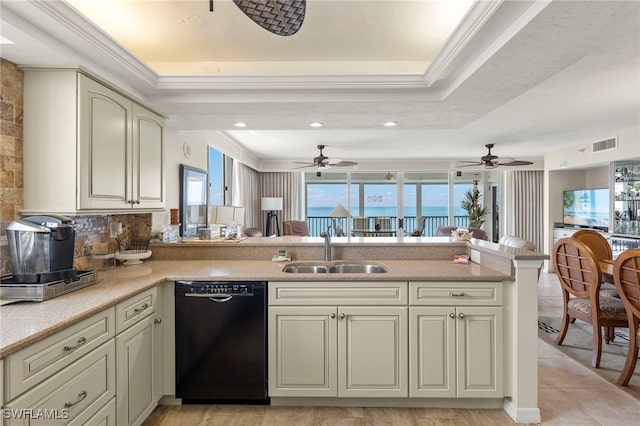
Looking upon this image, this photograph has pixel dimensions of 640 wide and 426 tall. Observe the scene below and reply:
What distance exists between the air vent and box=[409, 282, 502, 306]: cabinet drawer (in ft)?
16.3

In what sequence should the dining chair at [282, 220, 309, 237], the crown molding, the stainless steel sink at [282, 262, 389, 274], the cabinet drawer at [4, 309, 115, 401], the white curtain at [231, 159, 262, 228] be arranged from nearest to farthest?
the cabinet drawer at [4, 309, 115, 401] → the crown molding → the stainless steel sink at [282, 262, 389, 274] → the white curtain at [231, 159, 262, 228] → the dining chair at [282, 220, 309, 237]

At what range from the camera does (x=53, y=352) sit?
140 centimetres

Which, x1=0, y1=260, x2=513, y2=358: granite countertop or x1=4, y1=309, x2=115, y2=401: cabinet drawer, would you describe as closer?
x1=4, y1=309, x2=115, y2=401: cabinet drawer

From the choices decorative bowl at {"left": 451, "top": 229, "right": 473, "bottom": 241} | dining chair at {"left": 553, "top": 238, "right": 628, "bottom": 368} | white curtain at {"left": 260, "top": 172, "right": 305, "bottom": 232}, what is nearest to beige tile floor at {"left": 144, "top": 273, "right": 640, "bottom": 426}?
dining chair at {"left": 553, "top": 238, "right": 628, "bottom": 368}

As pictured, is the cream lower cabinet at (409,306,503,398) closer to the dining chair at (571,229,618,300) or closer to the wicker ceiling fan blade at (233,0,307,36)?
the wicker ceiling fan blade at (233,0,307,36)

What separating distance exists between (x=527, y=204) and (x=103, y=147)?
29.7 ft

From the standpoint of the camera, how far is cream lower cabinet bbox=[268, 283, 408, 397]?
2.29m

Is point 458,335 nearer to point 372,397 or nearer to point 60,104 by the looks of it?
point 372,397

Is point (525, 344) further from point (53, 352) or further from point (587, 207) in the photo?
point (587, 207)

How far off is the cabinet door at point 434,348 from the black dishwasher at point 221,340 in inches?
39.3

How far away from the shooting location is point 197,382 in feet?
7.61

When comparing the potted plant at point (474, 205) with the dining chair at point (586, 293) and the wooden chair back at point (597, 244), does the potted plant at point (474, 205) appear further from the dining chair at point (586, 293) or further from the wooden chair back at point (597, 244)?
the dining chair at point (586, 293)

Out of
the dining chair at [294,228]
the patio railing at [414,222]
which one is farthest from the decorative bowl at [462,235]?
the patio railing at [414,222]

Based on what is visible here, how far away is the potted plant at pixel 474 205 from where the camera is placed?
862 centimetres
